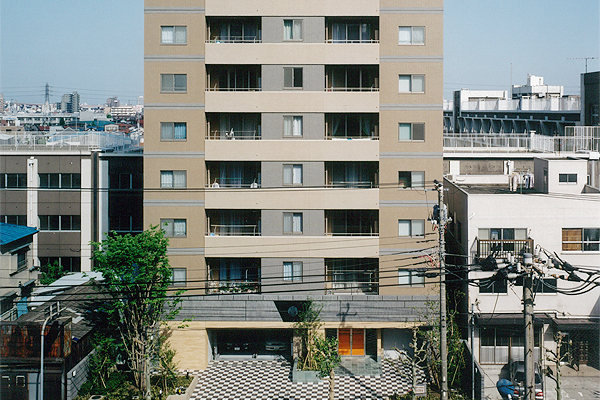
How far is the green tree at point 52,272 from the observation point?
37.6 metres

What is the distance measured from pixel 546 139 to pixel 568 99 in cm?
1608

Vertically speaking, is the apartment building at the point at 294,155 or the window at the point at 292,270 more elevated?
the apartment building at the point at 294,155

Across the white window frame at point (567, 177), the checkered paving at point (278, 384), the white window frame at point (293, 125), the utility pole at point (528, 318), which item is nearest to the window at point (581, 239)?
the white window frame at point (567, 177)

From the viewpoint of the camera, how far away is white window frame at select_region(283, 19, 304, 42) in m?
31.4

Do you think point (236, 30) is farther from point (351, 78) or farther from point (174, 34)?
point (351, 78)

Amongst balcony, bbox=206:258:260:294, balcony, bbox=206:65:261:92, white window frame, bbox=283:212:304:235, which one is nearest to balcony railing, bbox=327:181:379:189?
white window frame, bbox=283:212:304:235

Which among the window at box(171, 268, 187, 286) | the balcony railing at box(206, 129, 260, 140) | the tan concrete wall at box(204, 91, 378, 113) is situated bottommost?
the window at box(171, 268, 187, 286)

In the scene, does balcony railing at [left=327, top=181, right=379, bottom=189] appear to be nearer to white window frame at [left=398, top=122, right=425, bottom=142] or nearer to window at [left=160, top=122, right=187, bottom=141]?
white window frame at [left=398, top=122, right=425, bottom=142]

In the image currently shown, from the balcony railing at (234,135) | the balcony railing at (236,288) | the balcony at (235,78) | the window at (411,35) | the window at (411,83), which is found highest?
the window at (411,35)

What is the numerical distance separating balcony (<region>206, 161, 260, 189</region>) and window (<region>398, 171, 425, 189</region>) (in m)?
6.82

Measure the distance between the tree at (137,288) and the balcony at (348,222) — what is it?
26.1 ft

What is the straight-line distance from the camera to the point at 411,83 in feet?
102

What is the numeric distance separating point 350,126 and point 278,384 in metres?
12.5

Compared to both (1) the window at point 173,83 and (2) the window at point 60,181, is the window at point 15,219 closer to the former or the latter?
(2) the window at point 60,181
